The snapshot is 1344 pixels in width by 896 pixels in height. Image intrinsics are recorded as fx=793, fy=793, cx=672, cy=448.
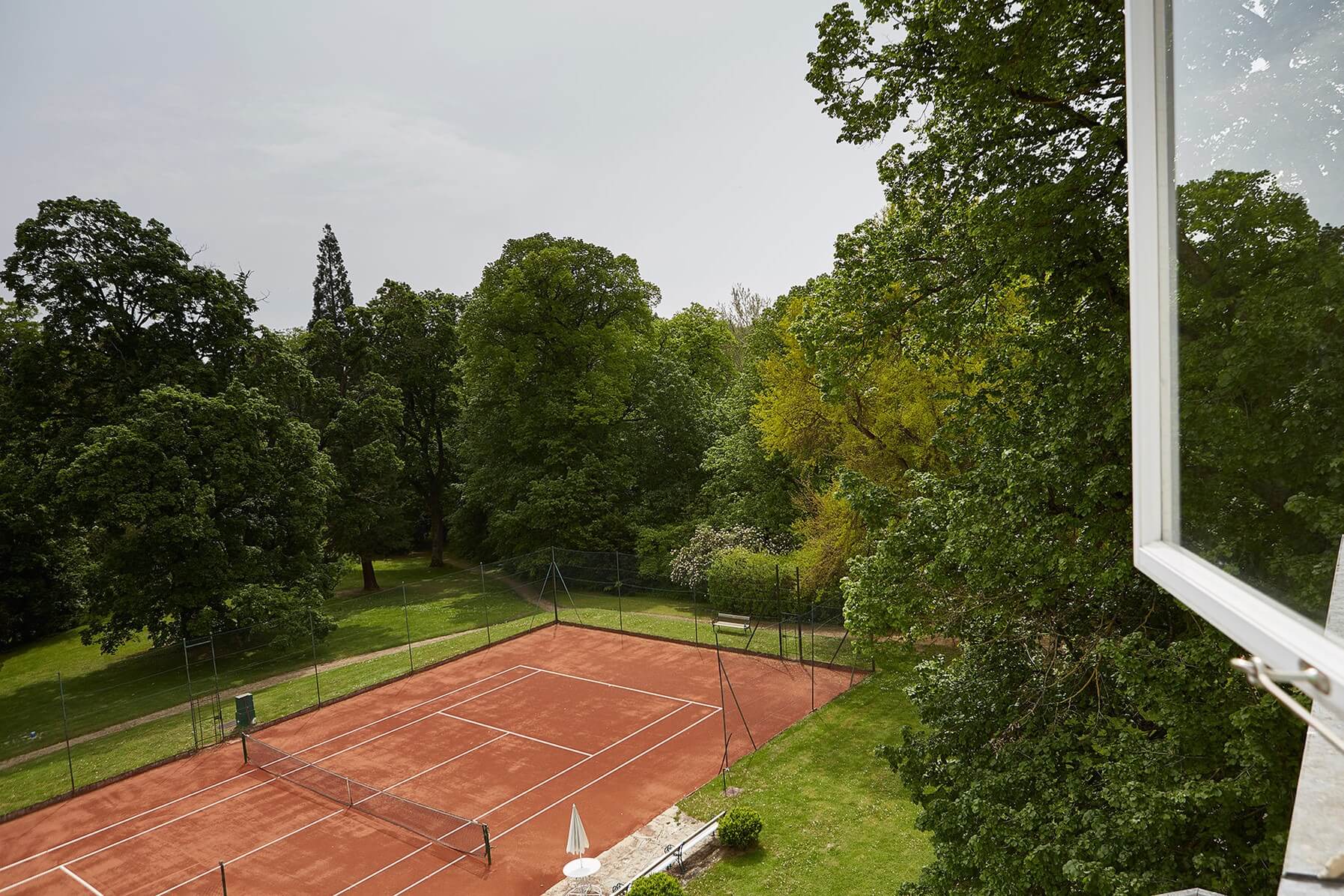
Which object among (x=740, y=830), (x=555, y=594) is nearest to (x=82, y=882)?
(x=740, y=830)

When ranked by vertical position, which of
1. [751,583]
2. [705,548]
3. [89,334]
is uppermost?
[89,334]

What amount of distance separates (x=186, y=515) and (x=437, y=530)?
16562mm


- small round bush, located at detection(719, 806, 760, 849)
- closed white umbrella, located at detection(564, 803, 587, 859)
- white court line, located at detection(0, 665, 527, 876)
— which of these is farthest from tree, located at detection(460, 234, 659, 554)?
closed white umbrella, located at detection(564, 803, 587, 859)

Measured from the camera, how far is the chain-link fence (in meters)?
18.4

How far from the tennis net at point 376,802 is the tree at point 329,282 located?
2861cm

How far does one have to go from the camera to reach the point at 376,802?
15.0m

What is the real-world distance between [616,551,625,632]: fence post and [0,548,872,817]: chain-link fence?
5.0 inches

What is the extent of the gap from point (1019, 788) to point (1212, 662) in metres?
2.08

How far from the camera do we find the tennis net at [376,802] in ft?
44.0

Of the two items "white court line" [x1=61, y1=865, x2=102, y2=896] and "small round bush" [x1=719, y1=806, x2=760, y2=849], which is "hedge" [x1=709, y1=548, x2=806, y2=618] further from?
"white court line" [x1=61, y1=865, x2=102, y2=896]

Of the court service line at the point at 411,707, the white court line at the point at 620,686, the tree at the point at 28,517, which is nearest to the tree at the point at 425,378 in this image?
the tree at the point at 28,517

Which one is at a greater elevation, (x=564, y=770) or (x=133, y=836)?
(x=133, y=836)

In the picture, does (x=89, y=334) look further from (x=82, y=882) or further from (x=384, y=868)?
(x=384, y=868)

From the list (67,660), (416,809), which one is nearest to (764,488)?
(416,809)
